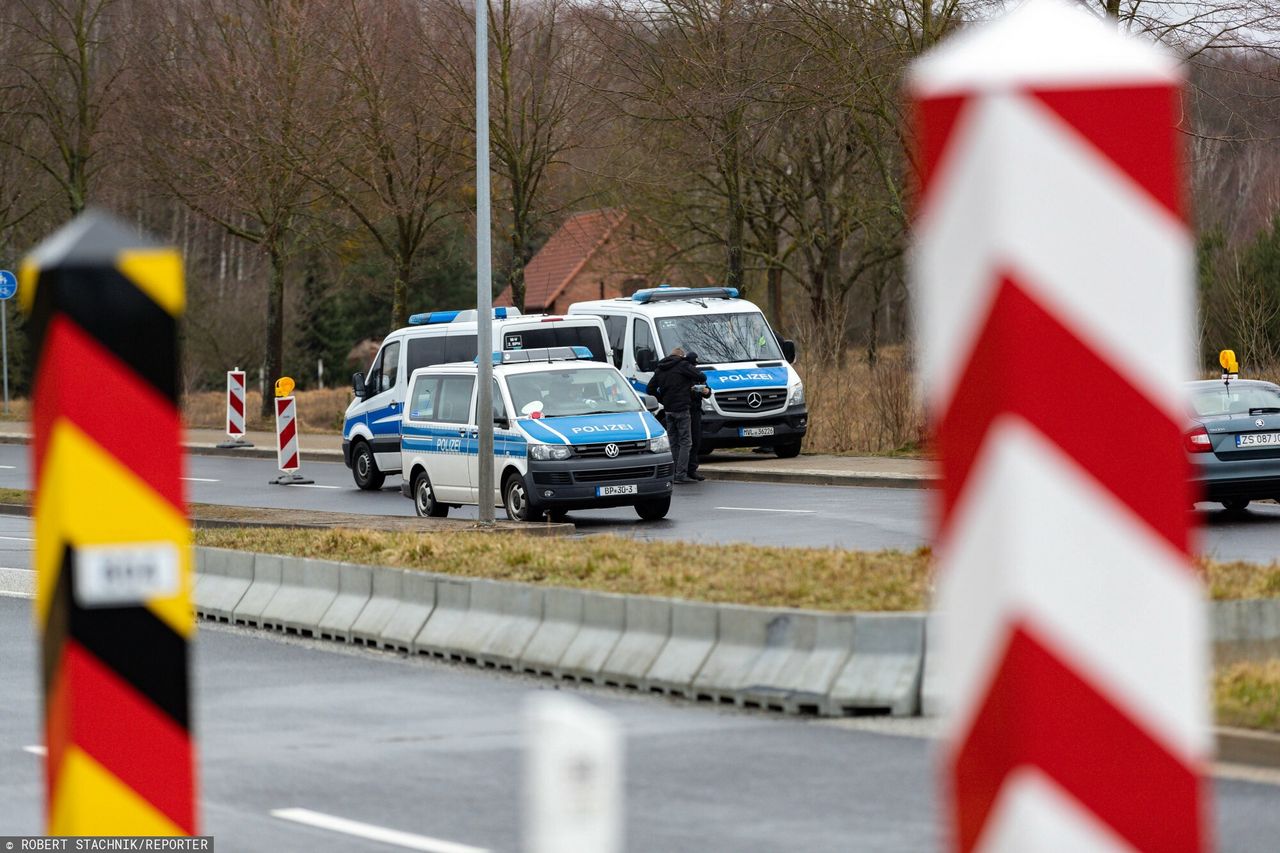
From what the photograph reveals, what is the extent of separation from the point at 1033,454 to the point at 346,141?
41.6 metres

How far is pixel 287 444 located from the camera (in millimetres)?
29188

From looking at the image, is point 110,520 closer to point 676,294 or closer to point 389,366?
point 389,366

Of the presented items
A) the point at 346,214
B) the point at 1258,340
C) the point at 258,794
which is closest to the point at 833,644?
the point at 258,794

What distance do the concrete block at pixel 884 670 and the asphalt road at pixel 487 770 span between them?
0.16 meters

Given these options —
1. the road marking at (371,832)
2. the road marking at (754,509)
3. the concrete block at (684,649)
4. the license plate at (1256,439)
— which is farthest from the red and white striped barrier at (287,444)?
the road marking at (371,832)

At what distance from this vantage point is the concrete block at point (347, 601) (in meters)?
13.1

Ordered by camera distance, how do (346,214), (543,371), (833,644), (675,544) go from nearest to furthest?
(833,644), (675,544), (543,371), (346,214)

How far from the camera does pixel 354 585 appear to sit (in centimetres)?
1333

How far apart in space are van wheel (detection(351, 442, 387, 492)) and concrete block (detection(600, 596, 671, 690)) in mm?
17953

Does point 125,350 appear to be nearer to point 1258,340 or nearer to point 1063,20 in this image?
point 1063,20

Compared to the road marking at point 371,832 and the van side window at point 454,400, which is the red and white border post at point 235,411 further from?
the road marking at point 371,832

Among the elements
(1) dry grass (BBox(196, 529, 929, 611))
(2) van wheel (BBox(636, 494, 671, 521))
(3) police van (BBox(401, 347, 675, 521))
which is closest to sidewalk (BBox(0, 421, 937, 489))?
(2) van wheel (BBox(636, 494, 671, 521))

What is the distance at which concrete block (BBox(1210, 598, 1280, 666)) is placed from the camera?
9867 mm

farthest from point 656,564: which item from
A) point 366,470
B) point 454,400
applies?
point 366,470
